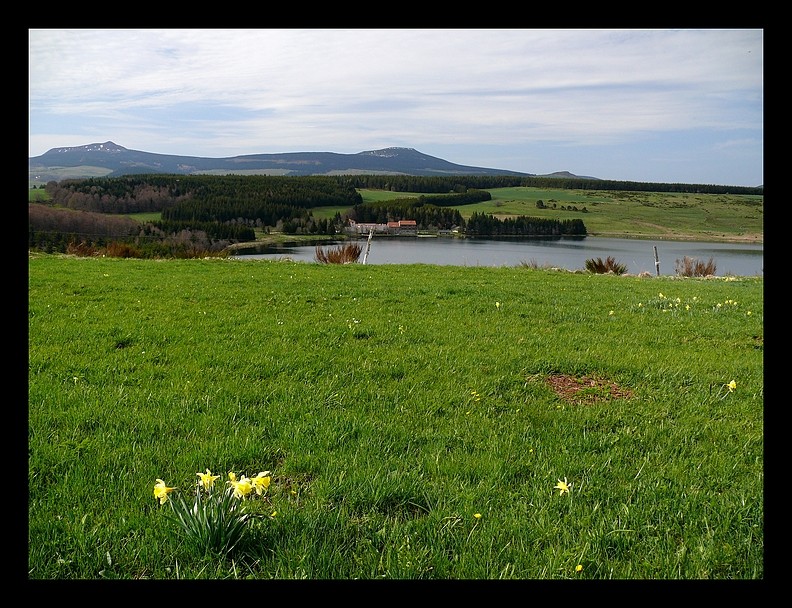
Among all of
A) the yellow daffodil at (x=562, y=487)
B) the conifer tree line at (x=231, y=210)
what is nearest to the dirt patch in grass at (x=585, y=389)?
the yellow daffodil at (x=562, y=487)

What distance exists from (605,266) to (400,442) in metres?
21.6

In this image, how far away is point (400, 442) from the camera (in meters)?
Result: 4.27

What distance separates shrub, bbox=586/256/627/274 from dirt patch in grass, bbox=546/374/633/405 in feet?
61.1

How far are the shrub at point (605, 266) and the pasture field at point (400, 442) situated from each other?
47.9 feet

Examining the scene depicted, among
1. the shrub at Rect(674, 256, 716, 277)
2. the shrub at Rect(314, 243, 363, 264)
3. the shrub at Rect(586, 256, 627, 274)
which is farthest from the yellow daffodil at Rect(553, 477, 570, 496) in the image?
the shrub at Rect(674, 256, 716, 277)

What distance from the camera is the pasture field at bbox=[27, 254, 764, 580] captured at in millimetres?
2854

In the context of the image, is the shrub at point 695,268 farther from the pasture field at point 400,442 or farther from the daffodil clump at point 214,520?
the daffodil clump at point 214,520

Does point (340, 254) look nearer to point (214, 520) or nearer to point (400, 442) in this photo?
point (400, 442)

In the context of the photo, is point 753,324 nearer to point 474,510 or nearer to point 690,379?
point 690,379

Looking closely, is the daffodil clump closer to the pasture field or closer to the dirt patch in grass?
the pasture field

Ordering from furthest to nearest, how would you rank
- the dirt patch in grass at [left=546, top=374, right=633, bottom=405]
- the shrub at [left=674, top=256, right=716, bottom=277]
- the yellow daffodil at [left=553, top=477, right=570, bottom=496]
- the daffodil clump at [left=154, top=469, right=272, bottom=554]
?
1. the shrub at [left=674, top=256, right=716, bottom=277]
2. the dirt patch in grass at [left=546, top=374, right=633, bottom=405]
3. the yellow daffodil at [left=553, top=477, right=570, bottom=496]
4. the daffodil clump at [left=154, top=469, right=272, bottom=554]

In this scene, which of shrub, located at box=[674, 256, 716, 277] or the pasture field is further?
shrub, located at box=[674, 256, 716, 277]

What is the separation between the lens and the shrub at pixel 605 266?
2338 centimetres
